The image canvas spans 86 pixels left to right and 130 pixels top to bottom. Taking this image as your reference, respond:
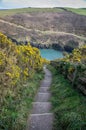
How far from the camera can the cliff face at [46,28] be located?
121 m

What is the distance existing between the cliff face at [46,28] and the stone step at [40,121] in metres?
104

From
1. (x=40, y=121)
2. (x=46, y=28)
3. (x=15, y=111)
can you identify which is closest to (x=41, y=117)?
(x=40, y=121)

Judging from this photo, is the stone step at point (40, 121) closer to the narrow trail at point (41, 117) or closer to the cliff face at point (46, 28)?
the narrow trail at point (41, 117)

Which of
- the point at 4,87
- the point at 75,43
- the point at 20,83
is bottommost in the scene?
the point at 75,43

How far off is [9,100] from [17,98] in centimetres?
92

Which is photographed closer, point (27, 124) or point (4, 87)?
point (27, 124)

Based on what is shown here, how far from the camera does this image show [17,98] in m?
13.6

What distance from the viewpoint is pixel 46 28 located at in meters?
138

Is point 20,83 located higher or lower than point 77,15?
higher

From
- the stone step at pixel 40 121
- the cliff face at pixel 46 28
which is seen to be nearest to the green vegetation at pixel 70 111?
the stone step at pixel 40 121

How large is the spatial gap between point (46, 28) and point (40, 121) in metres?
127

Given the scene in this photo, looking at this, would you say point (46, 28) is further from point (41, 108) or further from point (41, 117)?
point (41, 117)

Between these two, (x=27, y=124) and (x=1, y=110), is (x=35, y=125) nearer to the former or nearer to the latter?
(x=27, y=124)

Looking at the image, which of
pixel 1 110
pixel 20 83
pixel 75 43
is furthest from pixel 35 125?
pixel 75 43
